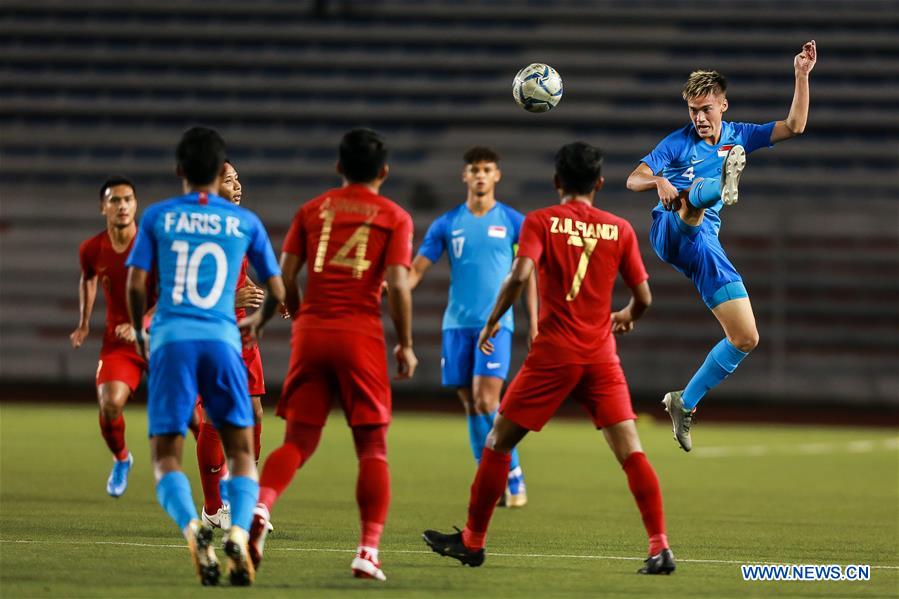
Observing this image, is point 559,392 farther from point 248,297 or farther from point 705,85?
point 705,85

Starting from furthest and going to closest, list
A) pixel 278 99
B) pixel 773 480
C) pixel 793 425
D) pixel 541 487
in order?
pixel 278 99 < pixel 793 425 < pixel 773 480 < pixel 541 487

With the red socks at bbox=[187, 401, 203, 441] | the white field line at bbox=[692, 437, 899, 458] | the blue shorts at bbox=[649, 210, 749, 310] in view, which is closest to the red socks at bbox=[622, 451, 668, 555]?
the blue shorts at bbox=[649, 210, 749, 310]

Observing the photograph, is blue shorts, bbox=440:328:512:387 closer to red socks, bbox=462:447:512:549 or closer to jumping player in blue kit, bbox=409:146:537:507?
jumping player in blue kit, bbox=409:146:537:507

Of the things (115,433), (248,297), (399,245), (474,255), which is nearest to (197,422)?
(115,433)

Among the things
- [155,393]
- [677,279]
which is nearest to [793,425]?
[677,279]

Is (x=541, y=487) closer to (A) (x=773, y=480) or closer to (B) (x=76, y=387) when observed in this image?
(A) (x=773, y=480)

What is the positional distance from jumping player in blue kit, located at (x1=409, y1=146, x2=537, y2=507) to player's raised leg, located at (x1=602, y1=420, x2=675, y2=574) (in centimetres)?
358

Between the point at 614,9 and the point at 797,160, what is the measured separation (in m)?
6.07

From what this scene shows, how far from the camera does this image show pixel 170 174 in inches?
1224

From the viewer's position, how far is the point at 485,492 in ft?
22.5

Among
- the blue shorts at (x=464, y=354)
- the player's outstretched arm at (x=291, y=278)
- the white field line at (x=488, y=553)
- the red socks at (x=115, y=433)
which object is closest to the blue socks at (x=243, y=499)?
the player's outstretched arm at (x=291, y=278)

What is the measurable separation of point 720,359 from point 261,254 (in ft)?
13.6

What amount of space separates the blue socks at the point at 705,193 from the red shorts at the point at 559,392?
6.11 feet

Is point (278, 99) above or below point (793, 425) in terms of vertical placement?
above
